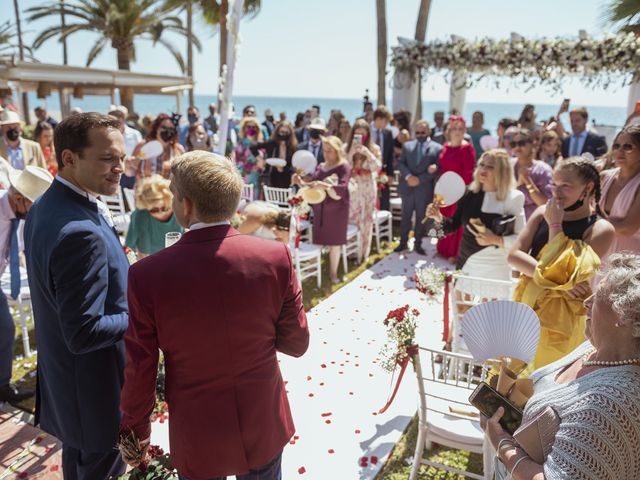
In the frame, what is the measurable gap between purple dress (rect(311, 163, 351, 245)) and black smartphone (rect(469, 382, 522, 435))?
4543mm

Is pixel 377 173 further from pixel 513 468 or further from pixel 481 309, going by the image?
pixel 513 468

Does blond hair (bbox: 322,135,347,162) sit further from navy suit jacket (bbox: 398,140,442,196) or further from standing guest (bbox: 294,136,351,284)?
navy suit jacket (bbox: 398,140,442,196)

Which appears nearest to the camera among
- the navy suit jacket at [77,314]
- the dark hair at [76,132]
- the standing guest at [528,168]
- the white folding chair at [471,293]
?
the navy suit jacket at [77,314]

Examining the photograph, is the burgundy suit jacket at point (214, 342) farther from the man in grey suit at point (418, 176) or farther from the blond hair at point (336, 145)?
the man in grey suit at point (418, 176)

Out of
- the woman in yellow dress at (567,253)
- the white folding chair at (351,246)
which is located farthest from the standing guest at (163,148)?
the woman in yellow dress at (567,253)

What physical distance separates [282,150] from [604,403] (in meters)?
6.61

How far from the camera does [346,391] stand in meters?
3.98

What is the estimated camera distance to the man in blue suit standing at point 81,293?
1.85m

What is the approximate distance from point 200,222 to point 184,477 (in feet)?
3.27

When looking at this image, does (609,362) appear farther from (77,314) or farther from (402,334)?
(77,314)

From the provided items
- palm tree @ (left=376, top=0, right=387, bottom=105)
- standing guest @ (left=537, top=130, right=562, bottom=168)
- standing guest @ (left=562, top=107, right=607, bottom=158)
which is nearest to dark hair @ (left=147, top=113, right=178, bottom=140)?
standing guest @ (left=537, top=130, right=562, bottom=168)

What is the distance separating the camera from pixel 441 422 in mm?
2725

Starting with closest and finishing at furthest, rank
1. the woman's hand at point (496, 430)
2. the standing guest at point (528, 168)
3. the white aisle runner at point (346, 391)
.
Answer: the woman's hand at point (496, 430)
the white aisle runner at point (346, 391)
the standing guest at point (528, 168)

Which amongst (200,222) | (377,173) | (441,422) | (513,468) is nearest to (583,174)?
(441,422)
